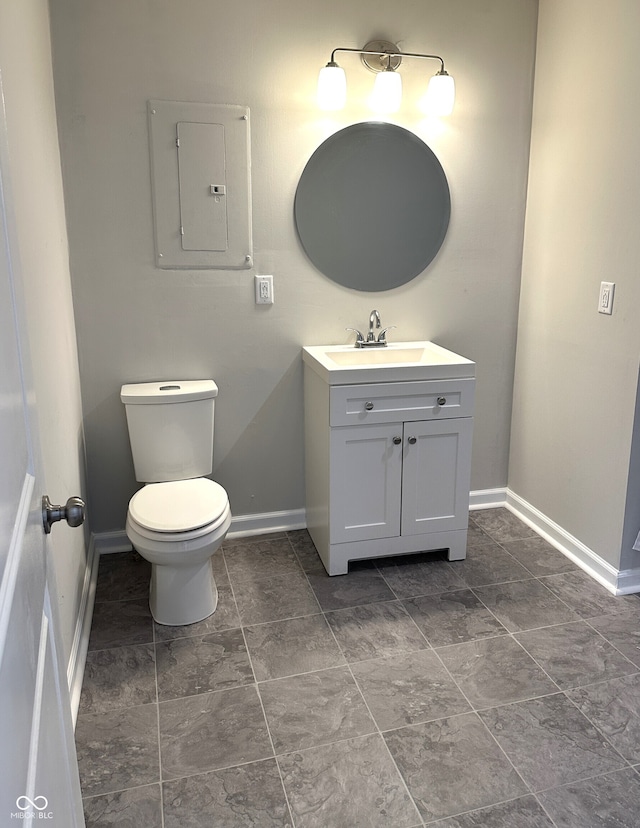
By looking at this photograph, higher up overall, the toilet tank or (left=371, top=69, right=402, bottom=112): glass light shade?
(left=371, top=69, right=402, bottom=112): glass light shade

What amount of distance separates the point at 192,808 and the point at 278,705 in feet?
1.37

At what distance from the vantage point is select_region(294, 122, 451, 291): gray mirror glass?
2.88 m

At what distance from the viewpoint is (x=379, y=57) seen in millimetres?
2791

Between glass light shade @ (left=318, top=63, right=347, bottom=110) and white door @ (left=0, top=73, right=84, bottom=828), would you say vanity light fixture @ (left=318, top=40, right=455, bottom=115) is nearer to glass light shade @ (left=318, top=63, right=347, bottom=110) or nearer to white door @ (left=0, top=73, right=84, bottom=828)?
glass light shade @ (left=318, top=63, right=347, bottom=110)

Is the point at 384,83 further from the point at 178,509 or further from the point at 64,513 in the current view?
the point at 64,513

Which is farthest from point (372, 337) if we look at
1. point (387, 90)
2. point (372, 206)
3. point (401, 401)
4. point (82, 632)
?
point (82, 632)

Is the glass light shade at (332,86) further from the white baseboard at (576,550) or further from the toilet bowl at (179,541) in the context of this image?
the white baseboard at (576,550)

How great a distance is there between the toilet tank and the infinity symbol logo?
1924 mm

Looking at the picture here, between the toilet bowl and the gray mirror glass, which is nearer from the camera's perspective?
the toilet bowl

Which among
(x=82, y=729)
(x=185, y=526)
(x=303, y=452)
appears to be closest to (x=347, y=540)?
(x=303, y=452)

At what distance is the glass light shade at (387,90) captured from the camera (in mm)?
2734

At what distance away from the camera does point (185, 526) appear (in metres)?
2.30

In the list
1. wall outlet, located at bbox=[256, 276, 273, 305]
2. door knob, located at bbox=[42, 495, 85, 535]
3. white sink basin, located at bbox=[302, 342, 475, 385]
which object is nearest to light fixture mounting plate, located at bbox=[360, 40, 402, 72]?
wall outlet, located at bbox=[256, 276, 273, 305]

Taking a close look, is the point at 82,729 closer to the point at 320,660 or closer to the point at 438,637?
the point at 320,660
